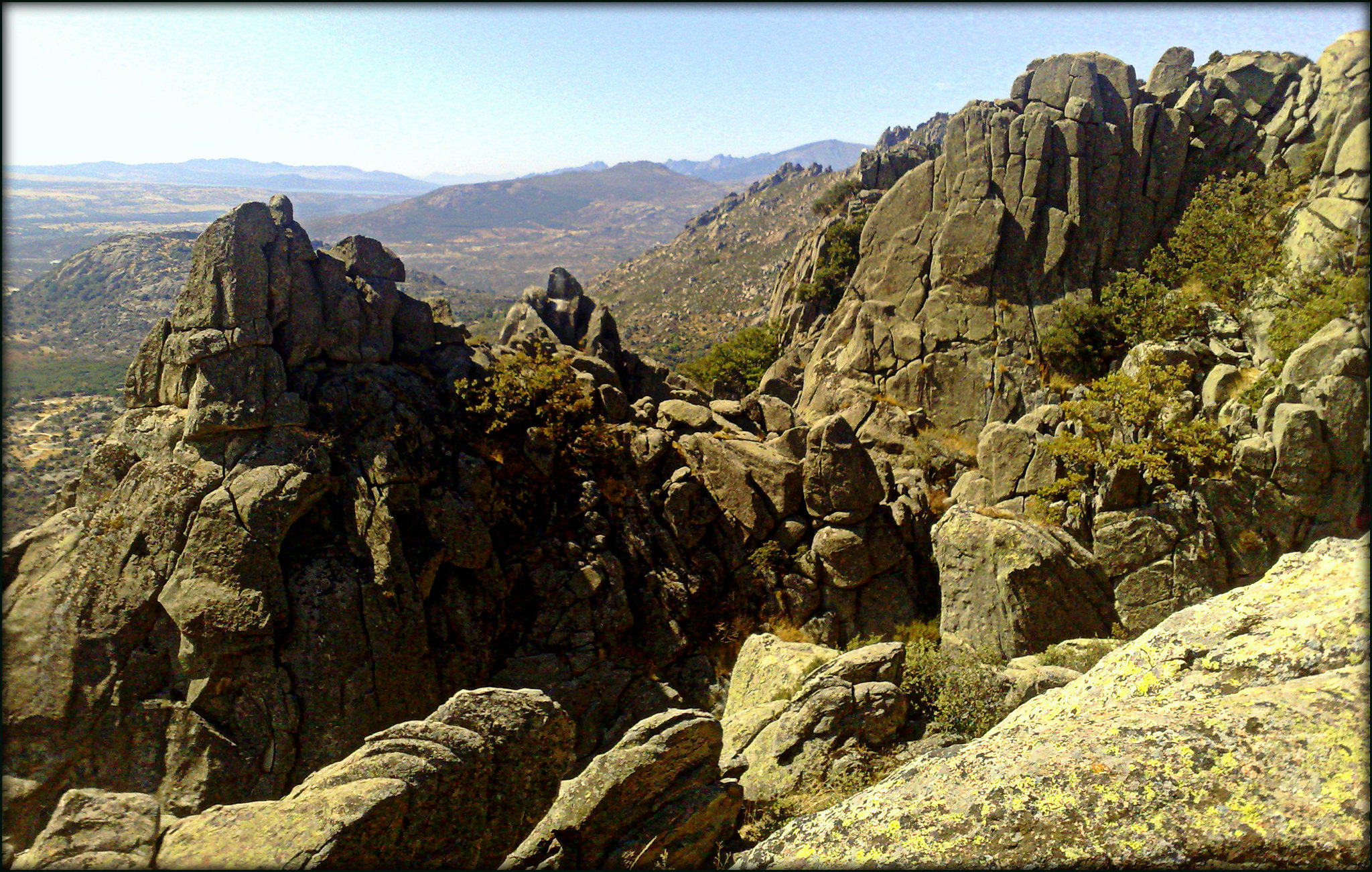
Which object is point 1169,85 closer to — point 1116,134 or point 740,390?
point 1116,134

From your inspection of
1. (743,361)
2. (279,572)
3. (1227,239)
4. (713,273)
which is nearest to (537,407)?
(279,572)

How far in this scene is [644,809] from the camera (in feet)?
29.2

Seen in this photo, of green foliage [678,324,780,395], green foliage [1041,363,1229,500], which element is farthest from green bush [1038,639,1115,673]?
green foliage [678,324,780,395]

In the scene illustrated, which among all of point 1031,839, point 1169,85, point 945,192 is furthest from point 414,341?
point 1169,85

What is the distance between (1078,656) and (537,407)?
16.4 m

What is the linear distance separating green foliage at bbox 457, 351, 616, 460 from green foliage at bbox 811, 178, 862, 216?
44079 mm

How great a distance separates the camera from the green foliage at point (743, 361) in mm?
40906

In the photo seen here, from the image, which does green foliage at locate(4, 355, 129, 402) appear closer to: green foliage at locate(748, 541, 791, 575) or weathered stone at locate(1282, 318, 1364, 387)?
green foliage at locate(748, 541, 791, 575)

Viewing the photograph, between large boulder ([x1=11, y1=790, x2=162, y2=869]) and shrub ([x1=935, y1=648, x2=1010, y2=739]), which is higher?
large boulder ([x1=11, y1=790, x2=162, y2=869])

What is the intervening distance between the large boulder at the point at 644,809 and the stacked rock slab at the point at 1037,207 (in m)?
22.3

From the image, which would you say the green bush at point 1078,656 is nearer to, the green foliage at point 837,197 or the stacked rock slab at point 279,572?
the stacked rock slab at point 279,572

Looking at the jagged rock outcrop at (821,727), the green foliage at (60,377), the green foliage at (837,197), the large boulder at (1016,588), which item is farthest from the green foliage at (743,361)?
the green foliage at (60,377)

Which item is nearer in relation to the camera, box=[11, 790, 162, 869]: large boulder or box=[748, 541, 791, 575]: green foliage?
box=[11, 790, 162, 869]: large boulder

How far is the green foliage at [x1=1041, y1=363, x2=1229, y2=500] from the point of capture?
17.0 meters
